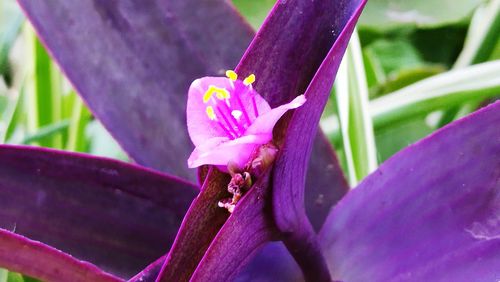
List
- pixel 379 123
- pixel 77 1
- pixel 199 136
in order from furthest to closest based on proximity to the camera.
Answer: pixel 379 123
pixel 77 1
pixel 199 136

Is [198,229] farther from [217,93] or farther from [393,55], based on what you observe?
[393,55]

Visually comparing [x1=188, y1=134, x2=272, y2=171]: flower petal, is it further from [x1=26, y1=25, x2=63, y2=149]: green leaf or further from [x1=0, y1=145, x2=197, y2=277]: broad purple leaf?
[x1=26, y1=25, x2=63, y2=149]: green leaf

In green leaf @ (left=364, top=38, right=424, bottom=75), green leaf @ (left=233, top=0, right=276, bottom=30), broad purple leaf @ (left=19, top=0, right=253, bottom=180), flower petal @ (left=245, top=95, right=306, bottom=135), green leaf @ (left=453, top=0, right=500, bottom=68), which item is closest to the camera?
flower petal @ (left=245, top=95, right=306, bottom=135)

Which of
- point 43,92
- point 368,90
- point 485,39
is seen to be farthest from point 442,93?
point 43,92

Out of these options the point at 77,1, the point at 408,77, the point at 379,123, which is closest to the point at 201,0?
the point at 77,1

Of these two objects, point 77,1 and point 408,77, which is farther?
point 408,77

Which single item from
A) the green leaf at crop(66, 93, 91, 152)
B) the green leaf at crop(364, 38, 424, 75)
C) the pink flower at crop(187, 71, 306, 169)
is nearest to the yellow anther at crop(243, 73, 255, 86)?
the pink flower at crop(187, 71, 306, 169)

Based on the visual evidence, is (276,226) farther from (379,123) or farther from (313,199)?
(379,123)
